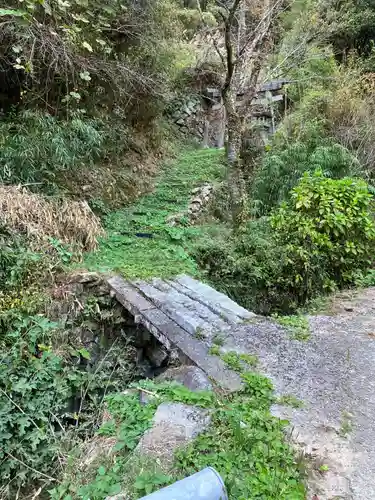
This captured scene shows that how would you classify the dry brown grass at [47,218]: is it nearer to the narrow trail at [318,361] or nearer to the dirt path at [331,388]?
the narrow trail at [318,361]

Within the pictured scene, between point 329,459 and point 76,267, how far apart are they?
3053 mm

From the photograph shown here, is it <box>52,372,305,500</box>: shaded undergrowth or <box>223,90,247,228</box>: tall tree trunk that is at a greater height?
<box>223,90,247,228</box>: tall tree trunk

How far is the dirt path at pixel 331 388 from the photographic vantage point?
169 centimetres

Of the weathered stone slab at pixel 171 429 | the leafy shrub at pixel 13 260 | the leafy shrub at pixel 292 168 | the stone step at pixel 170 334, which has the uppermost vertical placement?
the leafy shrub at pixel 292 168

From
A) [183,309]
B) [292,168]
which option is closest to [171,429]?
[183,309]

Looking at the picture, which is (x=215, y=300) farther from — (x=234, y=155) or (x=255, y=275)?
(x=234, y=155)

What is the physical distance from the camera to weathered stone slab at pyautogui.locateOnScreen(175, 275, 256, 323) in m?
3.20

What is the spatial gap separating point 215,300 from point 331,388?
140 centimetres

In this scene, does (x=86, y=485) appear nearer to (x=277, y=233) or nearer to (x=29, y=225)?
(x=29, y=225)

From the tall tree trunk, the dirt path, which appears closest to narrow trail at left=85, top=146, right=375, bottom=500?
the dirt path

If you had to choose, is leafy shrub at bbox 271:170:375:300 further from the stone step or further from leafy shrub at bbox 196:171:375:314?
the stone step

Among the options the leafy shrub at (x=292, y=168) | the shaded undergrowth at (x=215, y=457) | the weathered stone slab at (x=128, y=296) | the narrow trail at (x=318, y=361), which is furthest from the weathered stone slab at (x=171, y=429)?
the leafy shrub at (x=292, y=168)

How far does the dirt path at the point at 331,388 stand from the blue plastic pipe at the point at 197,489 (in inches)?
19.7

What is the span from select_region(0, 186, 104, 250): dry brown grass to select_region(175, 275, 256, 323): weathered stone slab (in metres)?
1.41
